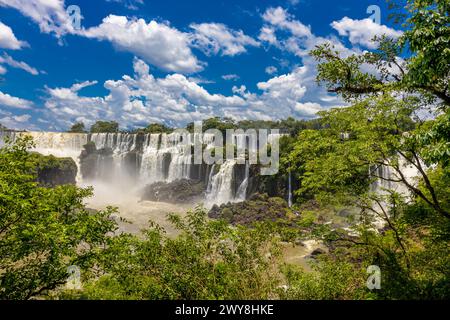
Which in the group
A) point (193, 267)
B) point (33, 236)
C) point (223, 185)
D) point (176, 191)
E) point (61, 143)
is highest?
point (61, 143)

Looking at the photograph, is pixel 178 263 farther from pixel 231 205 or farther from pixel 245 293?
pixel 231 205

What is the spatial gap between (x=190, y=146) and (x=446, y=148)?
5751 centimetres

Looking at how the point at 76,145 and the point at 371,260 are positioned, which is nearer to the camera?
the point at 371,260

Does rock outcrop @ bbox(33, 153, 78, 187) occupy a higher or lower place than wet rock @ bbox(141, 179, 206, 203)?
higher

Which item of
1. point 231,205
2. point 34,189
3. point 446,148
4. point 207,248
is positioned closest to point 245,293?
point 207,248

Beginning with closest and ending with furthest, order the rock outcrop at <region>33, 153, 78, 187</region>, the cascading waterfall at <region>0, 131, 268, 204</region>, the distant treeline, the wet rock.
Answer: the cascading waterfall at <region>0, 131, 268, 204</region> → the wet rock → the rock outcrop at <region>33, 153, 78, 187</region> → the distant treeline

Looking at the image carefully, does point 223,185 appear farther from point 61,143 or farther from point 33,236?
point 61,143

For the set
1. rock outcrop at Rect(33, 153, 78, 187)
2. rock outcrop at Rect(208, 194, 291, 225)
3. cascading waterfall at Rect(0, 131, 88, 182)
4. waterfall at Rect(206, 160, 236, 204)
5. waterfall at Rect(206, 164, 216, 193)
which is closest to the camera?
rock outcrop at Rect(208, 194, 291, 225)

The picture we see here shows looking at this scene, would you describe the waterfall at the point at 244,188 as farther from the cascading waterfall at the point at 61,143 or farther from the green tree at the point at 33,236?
the cascading waterfall at the point at 61,143

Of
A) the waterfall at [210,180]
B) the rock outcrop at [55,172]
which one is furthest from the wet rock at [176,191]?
the rock outcrop at [55,172]

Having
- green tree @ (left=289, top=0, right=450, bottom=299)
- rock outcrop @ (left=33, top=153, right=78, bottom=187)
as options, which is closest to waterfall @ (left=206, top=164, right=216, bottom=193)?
rock outcrop @ (left=33, top=153, right=78, bottom=187)

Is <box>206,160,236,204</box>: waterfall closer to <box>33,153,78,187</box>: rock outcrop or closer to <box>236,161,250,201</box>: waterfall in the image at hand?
<box>236,161,250,201</box>: waterfall

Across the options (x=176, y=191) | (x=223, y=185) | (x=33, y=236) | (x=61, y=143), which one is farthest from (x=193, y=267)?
(x=61, y=143)
